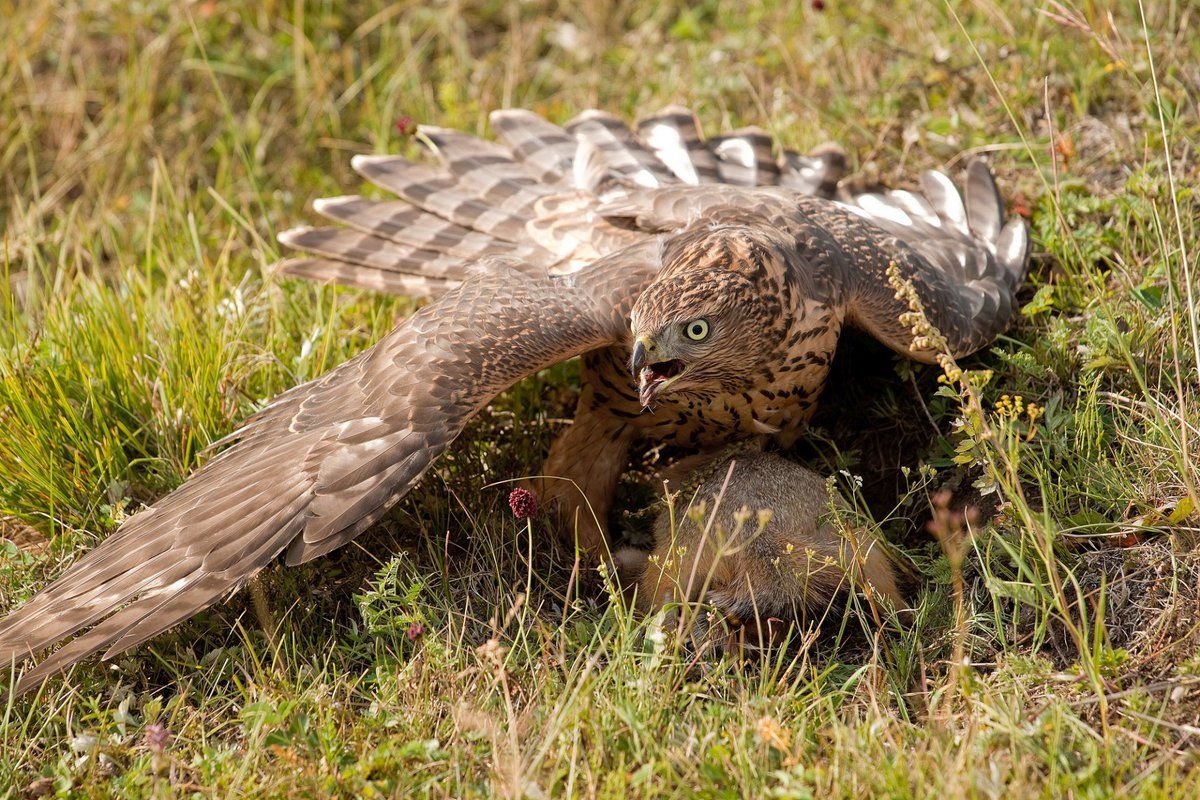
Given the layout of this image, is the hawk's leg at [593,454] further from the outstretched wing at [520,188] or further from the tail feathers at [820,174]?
the tail feathers at [820,174]

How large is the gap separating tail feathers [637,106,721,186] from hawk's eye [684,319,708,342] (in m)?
1.56

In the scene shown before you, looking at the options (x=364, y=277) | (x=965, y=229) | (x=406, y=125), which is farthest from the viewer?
(x=406, y=125)

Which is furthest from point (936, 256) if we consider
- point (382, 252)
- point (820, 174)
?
point (382, 252)

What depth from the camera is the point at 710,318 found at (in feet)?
14.1

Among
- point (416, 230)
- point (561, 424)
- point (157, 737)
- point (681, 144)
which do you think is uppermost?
point (681, 144)

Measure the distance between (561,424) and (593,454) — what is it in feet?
1.16

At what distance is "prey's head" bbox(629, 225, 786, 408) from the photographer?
13.9 ft

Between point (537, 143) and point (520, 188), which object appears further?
point (537, 143)

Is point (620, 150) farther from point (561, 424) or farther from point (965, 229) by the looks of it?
point (965, 229)

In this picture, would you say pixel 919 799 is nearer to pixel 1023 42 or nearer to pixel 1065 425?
pixel 1065 425

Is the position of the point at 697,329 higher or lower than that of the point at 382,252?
higher

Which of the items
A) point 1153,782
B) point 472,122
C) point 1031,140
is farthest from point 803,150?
point 1153,782

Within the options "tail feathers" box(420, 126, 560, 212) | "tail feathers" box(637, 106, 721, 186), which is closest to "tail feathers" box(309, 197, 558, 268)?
"tail feathers" box(420, 126, 560, 212)

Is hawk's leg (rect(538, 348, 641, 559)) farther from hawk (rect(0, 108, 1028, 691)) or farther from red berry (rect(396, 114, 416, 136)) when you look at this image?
red berry (rect(396, 114, 416, 136))
